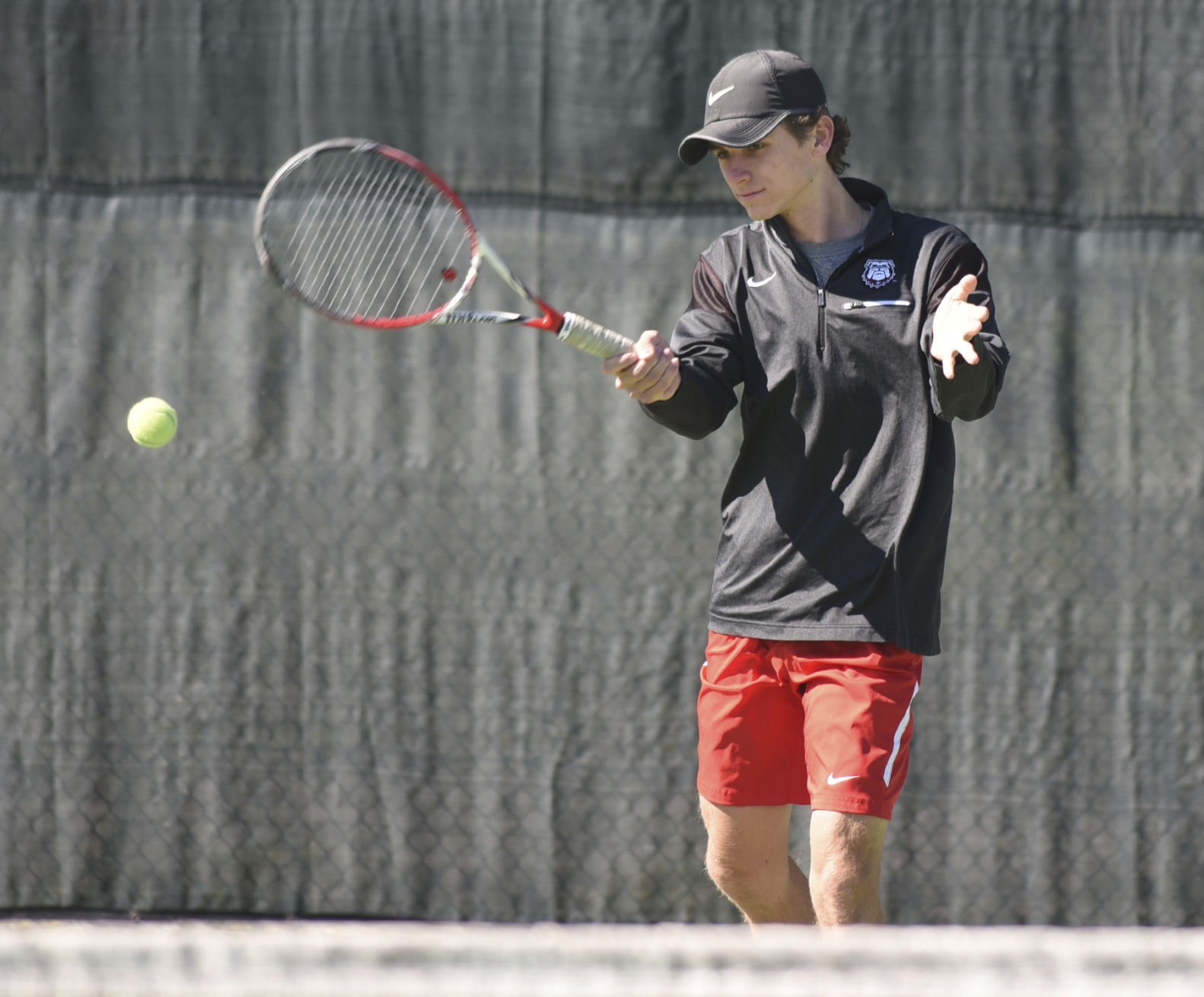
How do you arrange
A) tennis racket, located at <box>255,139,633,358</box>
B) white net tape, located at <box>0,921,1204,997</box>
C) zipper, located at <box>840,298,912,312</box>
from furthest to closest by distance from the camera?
tennis racket, located at <box>255,139,633,358</box>, zipper, located at <box>840,298,912,312</box>, white net tape, located at <box>0,921,1204,997</box>

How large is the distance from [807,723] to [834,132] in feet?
3.73

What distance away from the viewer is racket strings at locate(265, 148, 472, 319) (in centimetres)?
364

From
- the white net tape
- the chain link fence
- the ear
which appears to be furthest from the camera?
the chain link fence

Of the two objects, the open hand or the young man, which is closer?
the open hand

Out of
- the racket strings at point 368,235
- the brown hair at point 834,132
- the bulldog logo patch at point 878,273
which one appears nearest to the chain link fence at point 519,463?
the racket strings at point 368,235

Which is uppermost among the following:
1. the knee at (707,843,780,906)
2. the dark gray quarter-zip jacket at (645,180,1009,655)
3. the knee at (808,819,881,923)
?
the dark gray quarter-zip jacket at (645,180,1009,655)

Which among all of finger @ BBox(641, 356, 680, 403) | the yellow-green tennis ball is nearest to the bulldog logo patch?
finger @ BBox(641, 356, 680, 403)

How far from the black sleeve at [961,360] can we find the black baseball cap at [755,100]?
38cm

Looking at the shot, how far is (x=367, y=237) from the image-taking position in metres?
3.72

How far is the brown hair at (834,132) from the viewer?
267cm

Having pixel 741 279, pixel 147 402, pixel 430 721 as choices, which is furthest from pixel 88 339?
pixel 741 279

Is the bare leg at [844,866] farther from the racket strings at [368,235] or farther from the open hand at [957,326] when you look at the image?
the racket strings at [368,235]

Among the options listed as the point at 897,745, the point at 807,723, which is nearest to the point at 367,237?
the point at 807,723

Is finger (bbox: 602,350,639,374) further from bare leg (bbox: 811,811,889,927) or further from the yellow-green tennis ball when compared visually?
the yellow-green tennis ball
